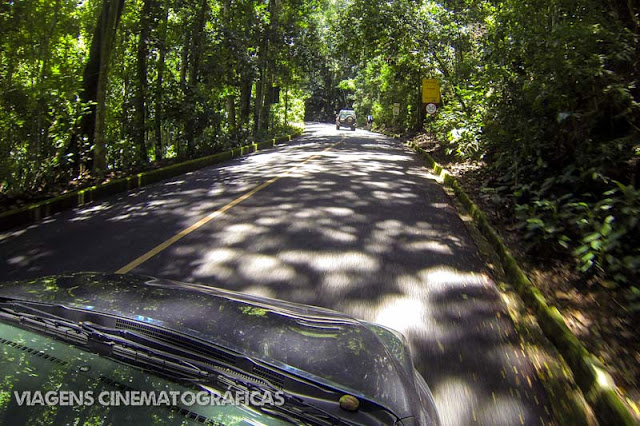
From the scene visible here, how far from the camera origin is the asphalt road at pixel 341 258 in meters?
3.18

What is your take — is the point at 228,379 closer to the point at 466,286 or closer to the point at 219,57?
the point at 466,286

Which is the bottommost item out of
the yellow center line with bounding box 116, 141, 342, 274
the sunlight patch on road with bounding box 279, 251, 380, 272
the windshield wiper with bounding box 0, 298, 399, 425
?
the yellow center line with bounding box 116, 141, 342, 274

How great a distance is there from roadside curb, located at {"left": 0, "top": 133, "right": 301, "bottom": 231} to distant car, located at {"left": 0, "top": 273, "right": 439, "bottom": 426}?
5.67m

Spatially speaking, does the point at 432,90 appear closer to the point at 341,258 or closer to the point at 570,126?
the point at 570,126

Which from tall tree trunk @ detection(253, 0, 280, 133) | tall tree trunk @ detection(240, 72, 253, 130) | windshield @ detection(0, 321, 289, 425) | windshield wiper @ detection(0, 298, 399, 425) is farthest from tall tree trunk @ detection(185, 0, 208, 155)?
windshield @ detection(0, 321, 289, 425)

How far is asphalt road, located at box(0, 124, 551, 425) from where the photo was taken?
10.4 ft

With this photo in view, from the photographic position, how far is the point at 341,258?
5.30 m

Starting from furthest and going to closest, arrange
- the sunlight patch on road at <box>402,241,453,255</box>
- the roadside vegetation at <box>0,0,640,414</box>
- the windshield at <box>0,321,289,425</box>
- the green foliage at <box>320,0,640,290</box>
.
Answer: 1. the sunlight patch on road at <box>402,241,453,255</box>
2. the roadside vegetation at <box>0,0,640,414</box>
3. the green foliage at <box>320,0,640,290</box>
4. the windshield at <box>0,321,289,425</box>

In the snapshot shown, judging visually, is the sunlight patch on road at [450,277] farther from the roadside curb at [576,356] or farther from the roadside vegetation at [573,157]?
the roadside vegetation at [573,157]

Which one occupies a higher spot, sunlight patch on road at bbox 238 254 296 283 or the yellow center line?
sunlight patch on road at bbox 238 254 296 283

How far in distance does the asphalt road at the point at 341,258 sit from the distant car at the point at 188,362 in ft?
3.50

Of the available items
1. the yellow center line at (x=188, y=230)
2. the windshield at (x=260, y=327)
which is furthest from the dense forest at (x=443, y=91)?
the yellow center line at (x=188, y=230)

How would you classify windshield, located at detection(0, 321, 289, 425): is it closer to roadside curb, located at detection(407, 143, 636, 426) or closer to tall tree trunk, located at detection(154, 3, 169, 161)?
roadside curb, located at detection(407, 143, 636, 426)

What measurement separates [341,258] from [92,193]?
620cm
